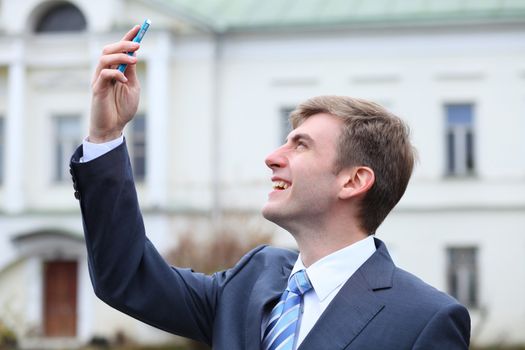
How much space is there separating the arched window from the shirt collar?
71.2 ft

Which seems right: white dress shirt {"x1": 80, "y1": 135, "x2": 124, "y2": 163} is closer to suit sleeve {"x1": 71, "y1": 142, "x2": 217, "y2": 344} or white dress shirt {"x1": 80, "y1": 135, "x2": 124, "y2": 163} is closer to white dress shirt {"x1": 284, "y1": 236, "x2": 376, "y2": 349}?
suit sleeve {"x1": 71, "y1": 142, "x2": 217, "y2": 344}

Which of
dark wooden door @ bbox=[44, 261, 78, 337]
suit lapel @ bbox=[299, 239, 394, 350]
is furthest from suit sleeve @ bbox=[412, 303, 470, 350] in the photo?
dark wooden door @ bbox=[44, 261, 78, 337]

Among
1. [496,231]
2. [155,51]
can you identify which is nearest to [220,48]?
[155,51]

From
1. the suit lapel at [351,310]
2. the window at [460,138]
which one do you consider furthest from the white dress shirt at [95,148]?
the window at [460,138]

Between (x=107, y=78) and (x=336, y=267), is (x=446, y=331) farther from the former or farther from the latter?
(x=107, y=78)

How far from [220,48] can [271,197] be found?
20.5m

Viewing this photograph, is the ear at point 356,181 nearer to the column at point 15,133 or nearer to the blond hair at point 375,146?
the blond hair at point 375,146

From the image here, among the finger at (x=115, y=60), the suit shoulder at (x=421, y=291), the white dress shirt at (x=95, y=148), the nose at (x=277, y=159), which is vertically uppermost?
the finger at (x=115, y=60)

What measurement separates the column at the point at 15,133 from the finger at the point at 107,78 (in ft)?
69.7

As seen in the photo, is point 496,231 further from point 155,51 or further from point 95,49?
point 95,49

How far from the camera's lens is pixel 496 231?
22359mm

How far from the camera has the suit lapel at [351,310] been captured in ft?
8.93

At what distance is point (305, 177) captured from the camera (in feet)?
9.60

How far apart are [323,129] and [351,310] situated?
1.89 ft
